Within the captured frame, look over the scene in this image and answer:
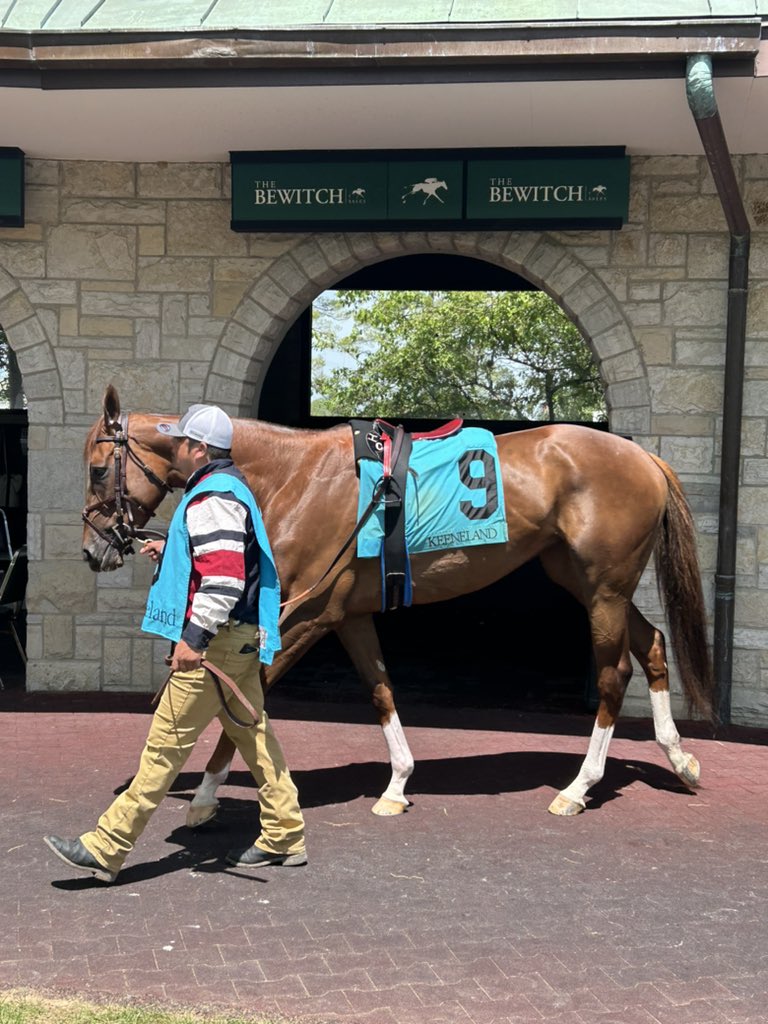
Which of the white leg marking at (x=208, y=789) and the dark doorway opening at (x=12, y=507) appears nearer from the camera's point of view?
the white leg marking at (x=208, y=789)

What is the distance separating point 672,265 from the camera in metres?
8.10

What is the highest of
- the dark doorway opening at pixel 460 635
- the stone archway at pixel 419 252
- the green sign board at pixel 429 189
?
Answer: the green sign board at pixel 429 189

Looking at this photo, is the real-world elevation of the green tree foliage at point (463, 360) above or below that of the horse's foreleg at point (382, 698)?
above

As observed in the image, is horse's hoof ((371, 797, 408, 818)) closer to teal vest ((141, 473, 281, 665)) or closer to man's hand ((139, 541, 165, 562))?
teal vest ((141, 473, 281, 665))

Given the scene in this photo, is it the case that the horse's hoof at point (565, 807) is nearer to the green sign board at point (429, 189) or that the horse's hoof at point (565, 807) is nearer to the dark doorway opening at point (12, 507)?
the green sign board at point (429, 189)

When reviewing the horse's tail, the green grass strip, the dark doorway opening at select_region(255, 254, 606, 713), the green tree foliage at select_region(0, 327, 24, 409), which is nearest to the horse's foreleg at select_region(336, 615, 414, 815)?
the horse's tail

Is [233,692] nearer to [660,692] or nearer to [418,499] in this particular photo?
[418,499]

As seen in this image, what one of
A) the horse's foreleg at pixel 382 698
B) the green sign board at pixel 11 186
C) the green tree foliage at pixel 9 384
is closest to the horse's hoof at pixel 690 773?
the horse's foreleg at pixel 382 698

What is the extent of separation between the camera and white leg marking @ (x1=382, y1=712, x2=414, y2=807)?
19.5 ft

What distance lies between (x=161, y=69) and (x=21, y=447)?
20.7ft

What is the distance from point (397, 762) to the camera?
5.99 metres

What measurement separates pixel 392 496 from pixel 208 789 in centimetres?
164

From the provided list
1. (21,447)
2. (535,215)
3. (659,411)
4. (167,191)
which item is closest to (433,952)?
(659,411)

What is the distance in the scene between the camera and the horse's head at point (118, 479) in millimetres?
5777
